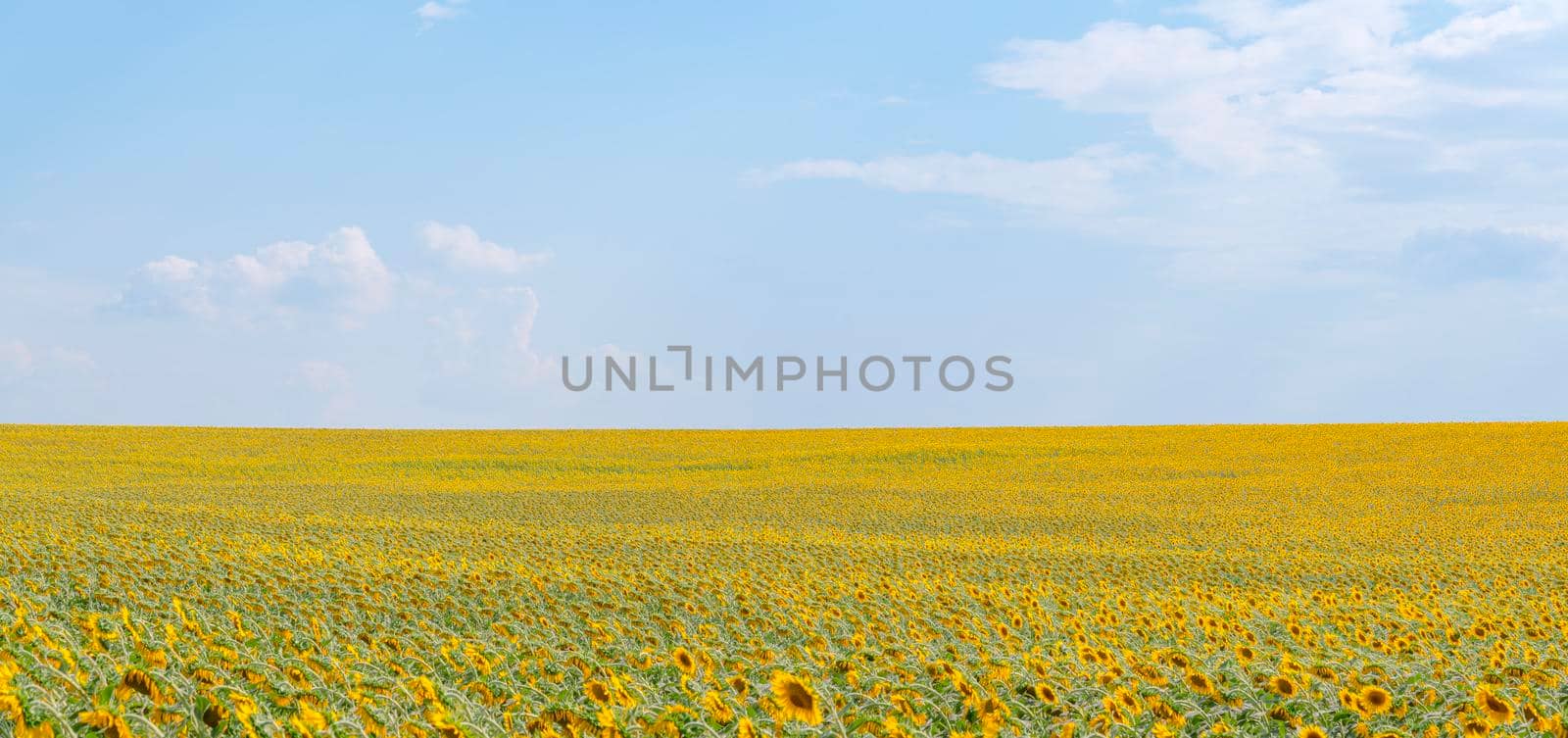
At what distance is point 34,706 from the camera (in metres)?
3.87

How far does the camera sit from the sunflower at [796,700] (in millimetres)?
4812

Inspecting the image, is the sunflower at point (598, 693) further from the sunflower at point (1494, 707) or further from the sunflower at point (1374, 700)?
→ the sunflower at point (1494, 707)

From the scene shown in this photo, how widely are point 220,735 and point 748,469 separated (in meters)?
40.3

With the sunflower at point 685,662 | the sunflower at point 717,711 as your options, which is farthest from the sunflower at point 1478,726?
the sunflower at point 685,662

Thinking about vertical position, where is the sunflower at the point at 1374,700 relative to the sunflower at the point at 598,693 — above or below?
below

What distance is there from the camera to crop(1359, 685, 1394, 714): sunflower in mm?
6383

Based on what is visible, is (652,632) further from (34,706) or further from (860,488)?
(860,488)

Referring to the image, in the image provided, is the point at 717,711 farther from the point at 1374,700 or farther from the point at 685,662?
the point at 1374,700

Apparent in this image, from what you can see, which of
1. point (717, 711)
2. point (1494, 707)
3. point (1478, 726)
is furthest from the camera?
point (1494, 707)

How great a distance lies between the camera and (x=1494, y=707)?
239 inches

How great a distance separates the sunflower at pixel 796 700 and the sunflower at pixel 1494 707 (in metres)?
3.60

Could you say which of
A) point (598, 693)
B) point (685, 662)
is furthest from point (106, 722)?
point (685, 662)

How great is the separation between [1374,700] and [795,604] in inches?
271

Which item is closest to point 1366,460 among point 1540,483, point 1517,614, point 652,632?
point 1540,483
